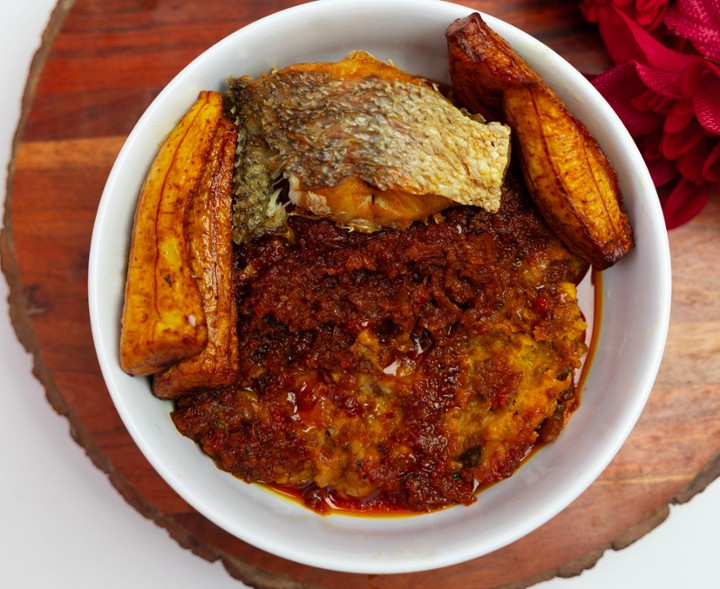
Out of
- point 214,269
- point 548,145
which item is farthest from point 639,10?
point 214,269

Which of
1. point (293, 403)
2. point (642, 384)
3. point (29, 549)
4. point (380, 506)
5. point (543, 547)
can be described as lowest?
point (29, 549)

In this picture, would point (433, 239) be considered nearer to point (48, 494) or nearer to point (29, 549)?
point (48, 494)

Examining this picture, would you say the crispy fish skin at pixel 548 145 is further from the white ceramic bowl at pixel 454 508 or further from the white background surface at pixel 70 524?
the white background surface at pixel 70 524

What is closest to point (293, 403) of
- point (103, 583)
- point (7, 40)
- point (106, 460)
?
point (106, 460)

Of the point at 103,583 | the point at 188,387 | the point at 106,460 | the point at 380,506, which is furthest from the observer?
the point at 103,583

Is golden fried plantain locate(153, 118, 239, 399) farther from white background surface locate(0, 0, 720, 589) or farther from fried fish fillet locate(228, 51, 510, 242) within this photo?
white background surface locate(0, 0, 720, 589)

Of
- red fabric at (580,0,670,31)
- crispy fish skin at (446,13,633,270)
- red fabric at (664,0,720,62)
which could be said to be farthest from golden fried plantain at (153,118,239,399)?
red fabric at (664,0,720,62)

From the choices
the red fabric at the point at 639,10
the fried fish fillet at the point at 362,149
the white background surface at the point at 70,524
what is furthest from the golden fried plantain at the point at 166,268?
the red fabric at the point at 639,10
